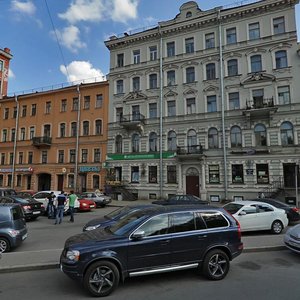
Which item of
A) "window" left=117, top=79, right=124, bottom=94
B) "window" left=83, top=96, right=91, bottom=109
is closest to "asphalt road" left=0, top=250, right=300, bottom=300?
"window" left=117, top=79, right=124, bottom=94

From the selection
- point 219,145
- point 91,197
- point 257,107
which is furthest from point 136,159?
point 257,107

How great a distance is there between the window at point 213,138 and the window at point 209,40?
954 cm

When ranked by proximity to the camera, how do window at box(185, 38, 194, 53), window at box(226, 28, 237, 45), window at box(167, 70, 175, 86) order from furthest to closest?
window at box(167, 70, 175, 86) < window at box(185, 38, 194, 53) < window at box(226, 28, 237, 45)

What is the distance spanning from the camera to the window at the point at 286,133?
23008mm

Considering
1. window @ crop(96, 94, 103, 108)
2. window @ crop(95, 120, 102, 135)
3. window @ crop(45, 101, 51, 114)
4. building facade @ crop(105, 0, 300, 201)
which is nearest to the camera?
building facade @ crop(105, 0, 300, 201)

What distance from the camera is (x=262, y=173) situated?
23484 mm

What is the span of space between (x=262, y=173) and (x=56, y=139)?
2568 cm

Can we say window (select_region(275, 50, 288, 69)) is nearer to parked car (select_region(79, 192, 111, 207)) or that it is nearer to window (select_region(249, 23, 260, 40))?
window (select_region(249, 23, 260, 40))

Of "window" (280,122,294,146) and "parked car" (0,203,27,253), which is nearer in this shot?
"parked car" (0,203,27,253)

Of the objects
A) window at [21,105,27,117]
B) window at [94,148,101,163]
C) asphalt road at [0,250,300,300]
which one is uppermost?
window at [21,105,27,117]

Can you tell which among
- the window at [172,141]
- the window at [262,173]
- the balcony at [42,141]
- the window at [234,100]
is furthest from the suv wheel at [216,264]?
the balcony at [42,141]

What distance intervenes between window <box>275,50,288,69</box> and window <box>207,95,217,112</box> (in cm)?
666

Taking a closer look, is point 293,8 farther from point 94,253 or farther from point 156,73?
point 94,253

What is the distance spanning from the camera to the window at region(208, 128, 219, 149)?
84.0 ft
